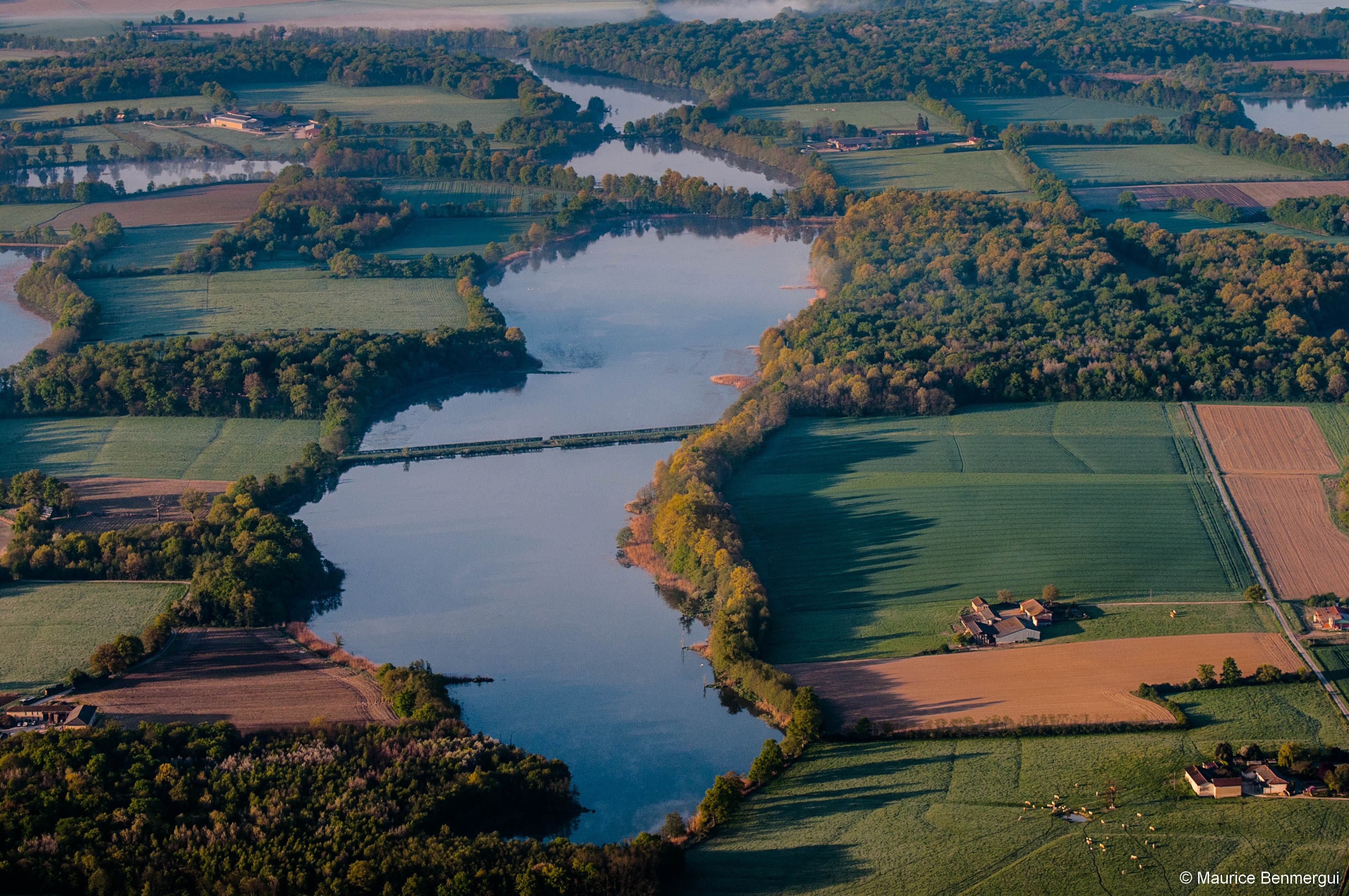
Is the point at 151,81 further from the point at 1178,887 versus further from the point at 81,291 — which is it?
the point at 1178,887

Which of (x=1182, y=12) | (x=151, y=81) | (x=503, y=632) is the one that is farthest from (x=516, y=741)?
(x=1182, y=12)

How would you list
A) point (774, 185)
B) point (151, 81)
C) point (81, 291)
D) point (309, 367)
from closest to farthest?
point (309, 367) → point (81, 291) → point (774, 185) → point (151, 81)

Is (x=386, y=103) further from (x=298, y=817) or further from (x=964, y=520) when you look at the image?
(x=298, y=817)

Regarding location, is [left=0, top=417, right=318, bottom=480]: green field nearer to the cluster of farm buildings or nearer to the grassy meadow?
the cluster of farm buildings

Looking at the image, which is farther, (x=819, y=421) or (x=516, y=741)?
(x=819, y=421)

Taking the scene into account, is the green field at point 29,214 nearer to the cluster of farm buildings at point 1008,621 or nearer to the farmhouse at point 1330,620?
the cluster of farm buildings at point 1008,621

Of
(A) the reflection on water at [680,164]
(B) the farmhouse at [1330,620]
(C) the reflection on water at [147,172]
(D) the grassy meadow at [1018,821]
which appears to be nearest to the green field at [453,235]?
(A) the reflection on water at [680,164]
